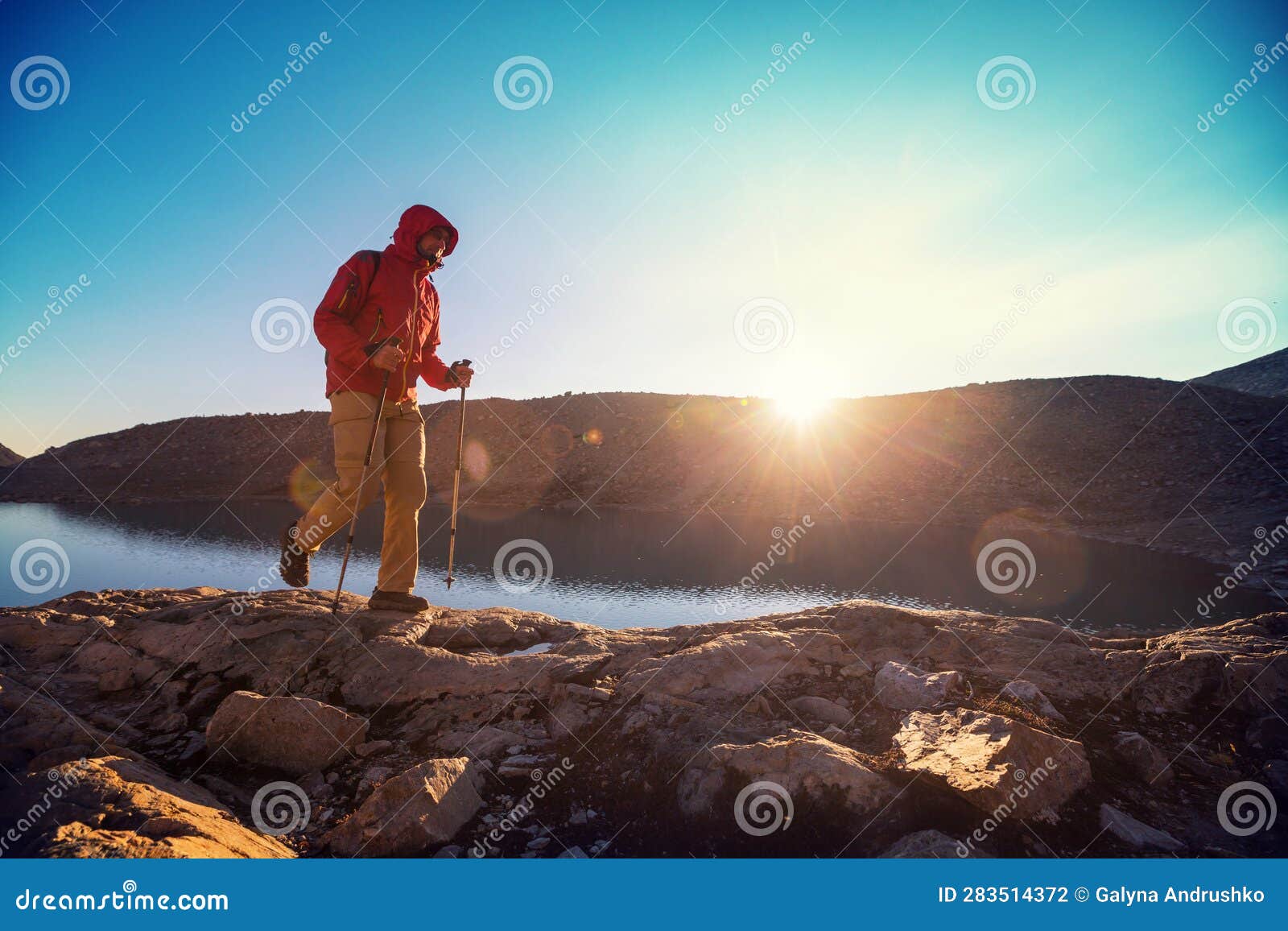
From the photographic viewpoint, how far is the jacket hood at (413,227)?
5137 millimetres

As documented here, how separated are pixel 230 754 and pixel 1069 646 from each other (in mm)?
5392

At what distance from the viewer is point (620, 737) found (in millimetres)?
3707

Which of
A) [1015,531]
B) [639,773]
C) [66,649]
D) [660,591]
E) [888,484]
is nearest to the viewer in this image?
[639,773]

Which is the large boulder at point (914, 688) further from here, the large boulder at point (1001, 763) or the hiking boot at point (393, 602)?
the hiking boot at point (393, 602)

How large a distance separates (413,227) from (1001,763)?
5.21 meters

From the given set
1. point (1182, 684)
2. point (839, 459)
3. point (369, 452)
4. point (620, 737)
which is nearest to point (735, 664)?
point (620, 737)

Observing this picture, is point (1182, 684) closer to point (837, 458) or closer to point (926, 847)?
point (926, 847)

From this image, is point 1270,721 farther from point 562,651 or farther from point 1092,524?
point 1092,524

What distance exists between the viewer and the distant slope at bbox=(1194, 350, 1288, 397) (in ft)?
160

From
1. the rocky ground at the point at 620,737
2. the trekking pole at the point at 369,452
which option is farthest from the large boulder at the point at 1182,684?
the trekking pole at the point at 369,452

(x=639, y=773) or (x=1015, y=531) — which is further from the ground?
(x=1015, y=531)

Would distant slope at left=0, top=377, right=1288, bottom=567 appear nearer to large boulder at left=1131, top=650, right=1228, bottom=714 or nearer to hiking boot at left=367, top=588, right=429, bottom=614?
large boulder at left=1131, top=650, right=1228, bottom=714

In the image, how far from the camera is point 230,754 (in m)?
3.54

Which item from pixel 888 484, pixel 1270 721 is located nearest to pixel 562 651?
pixel 1270 721
